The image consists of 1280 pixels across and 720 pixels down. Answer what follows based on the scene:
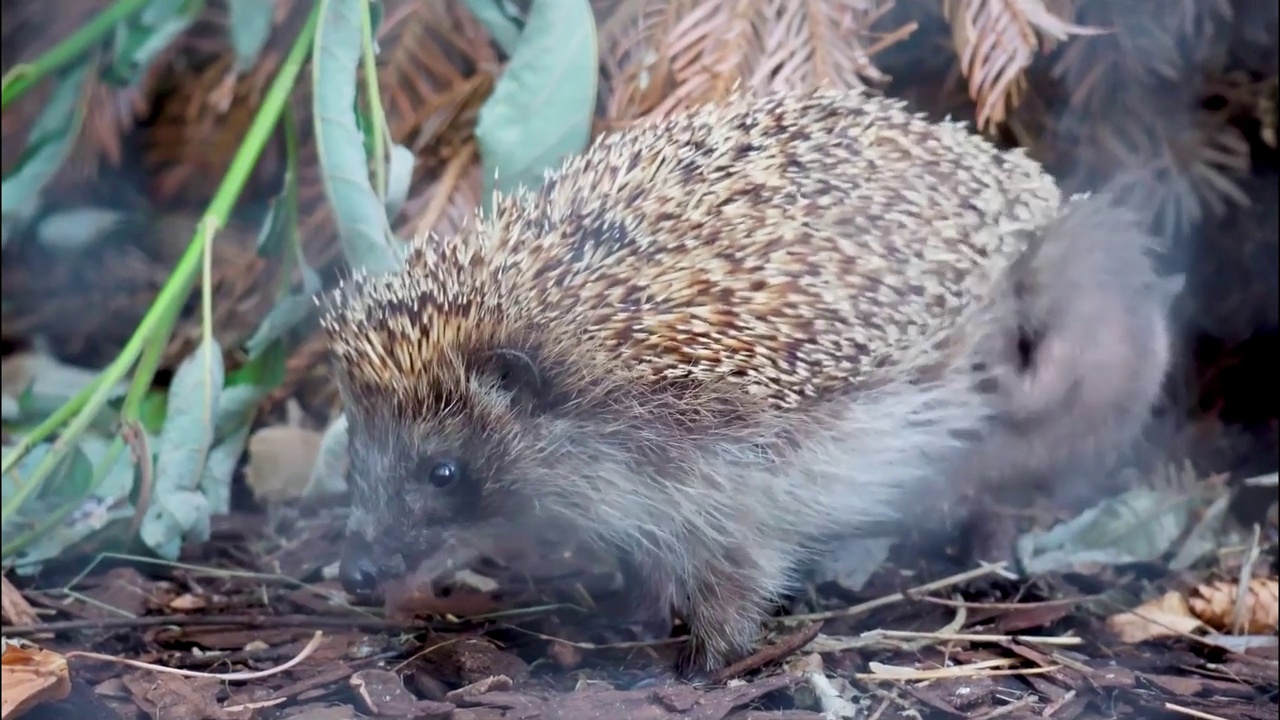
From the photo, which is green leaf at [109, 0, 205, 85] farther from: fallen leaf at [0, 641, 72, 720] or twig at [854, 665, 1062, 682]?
twig at [854, 665, 1062, 682]

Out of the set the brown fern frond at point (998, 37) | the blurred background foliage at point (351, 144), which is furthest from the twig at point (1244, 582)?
the brown fern frond at point (998, 37)

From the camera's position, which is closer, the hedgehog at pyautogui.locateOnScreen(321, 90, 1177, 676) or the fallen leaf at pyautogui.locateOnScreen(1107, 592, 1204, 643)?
the hedgehog at pyautogui.locateOnScreen(321, 90, 1177, 676)

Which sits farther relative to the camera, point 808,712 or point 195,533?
point 195,533

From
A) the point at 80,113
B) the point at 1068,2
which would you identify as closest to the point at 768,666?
the point at 1068,2

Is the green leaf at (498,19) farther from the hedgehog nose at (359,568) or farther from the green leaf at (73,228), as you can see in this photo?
the green leaf at (73,228)

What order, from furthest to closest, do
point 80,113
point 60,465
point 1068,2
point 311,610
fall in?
point 80,113, point 60,465, point 311,610, point 1068,2

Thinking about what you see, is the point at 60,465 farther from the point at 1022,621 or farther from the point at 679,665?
the point at 1022,621

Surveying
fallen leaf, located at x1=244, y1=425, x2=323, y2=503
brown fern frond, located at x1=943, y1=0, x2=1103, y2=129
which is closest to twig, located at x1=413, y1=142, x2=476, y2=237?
fallen leaf, located at x1=244, y1=425, x2=323, y2=503
